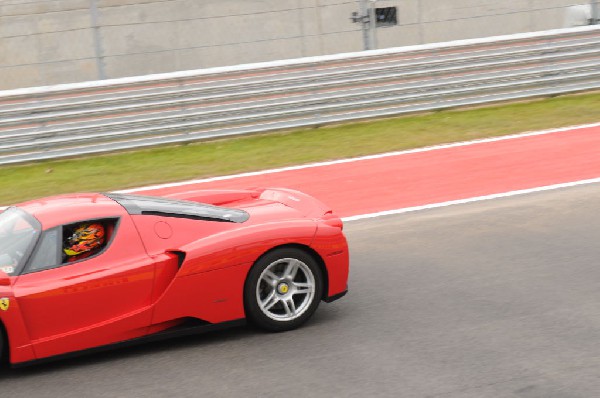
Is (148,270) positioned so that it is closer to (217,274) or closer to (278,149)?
(217,274)

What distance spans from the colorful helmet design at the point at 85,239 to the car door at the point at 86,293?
2.1 inches

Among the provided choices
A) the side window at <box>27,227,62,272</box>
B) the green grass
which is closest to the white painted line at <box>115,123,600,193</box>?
the green grass

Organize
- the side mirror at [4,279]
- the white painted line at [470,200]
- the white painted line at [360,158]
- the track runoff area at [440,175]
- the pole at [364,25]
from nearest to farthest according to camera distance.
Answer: the side mirror at [4,279]
the white painted line at [470,200]
the track runoff area at [440,175]
the white painted line at [360,158]
the pole at [364,25]

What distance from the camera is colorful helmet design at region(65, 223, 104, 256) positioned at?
6.58 m

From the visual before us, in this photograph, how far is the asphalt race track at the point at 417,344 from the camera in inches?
233

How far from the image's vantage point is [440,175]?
12.2 m

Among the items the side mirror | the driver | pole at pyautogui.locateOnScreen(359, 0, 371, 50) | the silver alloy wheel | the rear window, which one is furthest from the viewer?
pole at pyautogui.locateOnScreen(359, 0, 371, 50)

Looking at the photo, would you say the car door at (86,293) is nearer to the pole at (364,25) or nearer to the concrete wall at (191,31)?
the concrete wall at (191,31)

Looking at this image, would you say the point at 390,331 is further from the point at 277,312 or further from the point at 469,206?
the point at 469,206

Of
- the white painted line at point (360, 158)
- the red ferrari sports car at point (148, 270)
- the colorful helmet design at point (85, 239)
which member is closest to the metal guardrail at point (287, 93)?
the white painted line at point (360, 158)

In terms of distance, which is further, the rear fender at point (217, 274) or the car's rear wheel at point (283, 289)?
the car's rear wheel at point (283, 289)

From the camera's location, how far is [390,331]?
22.6ft

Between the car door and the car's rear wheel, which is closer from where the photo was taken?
the car door

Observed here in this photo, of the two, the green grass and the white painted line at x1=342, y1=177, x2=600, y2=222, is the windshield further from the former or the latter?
the green grass
